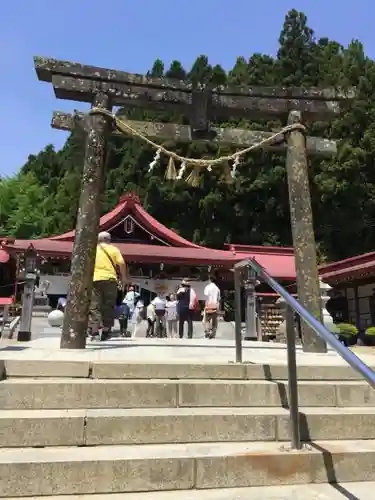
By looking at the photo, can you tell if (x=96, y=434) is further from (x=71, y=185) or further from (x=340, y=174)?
(x=71, y=185)

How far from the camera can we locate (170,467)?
2.65 meters

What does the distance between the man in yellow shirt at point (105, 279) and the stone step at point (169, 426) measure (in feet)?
9.95

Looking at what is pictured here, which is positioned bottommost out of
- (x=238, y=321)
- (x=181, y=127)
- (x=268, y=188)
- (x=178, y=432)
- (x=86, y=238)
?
(x=178, y=432)

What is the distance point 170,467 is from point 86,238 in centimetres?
336

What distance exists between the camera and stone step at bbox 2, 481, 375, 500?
252 centimetres

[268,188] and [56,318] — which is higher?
[268,188]

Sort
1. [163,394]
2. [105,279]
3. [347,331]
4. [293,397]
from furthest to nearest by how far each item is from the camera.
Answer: [347,331], [105,279], [163,394], [293,397]

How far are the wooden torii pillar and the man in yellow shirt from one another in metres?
0.63

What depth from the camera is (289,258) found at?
26516mm

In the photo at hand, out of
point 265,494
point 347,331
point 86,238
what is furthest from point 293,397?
point 347,331

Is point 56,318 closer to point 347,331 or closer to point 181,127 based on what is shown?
point 181,127

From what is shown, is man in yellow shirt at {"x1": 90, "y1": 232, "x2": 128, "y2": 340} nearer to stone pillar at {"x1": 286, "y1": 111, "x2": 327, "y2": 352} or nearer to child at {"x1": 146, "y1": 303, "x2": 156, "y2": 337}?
stone pillar at {"x1": 286, "y1": 111, "x2": 327, "y2": 352}

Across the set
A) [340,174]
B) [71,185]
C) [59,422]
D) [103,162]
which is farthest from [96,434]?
[71,185]

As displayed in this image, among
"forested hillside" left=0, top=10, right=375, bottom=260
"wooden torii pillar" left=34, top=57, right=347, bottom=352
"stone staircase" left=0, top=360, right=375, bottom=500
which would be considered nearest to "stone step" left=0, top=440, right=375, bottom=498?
"stone staircase" left=0, top=360, right=375, bottom=500
